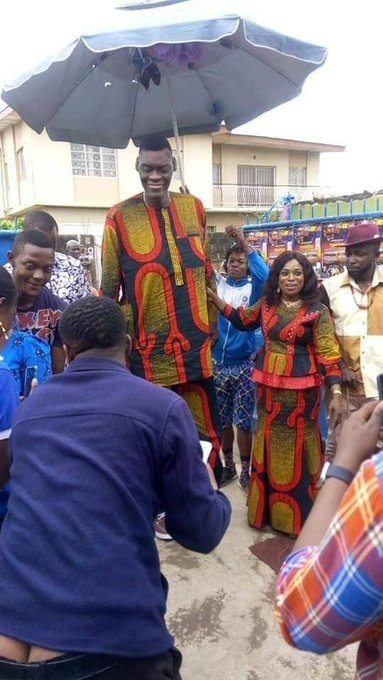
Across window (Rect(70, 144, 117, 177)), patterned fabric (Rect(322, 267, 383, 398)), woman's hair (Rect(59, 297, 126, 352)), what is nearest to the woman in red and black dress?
patterned fabric (Rect(322, 267, 383, 398))

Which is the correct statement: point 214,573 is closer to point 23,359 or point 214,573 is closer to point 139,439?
point 23,359

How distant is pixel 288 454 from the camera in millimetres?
2922

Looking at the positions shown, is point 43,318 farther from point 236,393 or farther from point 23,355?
point 236,393

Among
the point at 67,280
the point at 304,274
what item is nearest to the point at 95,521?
the point at 304,274

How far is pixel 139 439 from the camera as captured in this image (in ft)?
3.97

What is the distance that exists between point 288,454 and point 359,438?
204 centimetres

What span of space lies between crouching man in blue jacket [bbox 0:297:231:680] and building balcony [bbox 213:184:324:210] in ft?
66.8

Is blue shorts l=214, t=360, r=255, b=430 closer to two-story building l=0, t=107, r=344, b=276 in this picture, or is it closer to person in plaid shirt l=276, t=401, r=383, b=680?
person in plaid shirt l=276, t=401, r=383, b=680

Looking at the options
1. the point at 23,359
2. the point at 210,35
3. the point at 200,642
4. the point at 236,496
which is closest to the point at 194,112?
the point at 210,35

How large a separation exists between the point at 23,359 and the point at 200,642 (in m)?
1.45

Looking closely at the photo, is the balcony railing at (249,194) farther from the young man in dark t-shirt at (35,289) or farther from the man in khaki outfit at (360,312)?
the young man in dark t-shirt at (35,289)

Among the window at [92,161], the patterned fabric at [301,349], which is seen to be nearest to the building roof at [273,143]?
the window at [92,161]

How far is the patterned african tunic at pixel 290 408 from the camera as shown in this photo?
283cm

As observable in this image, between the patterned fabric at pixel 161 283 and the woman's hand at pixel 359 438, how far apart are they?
1.76 meters
